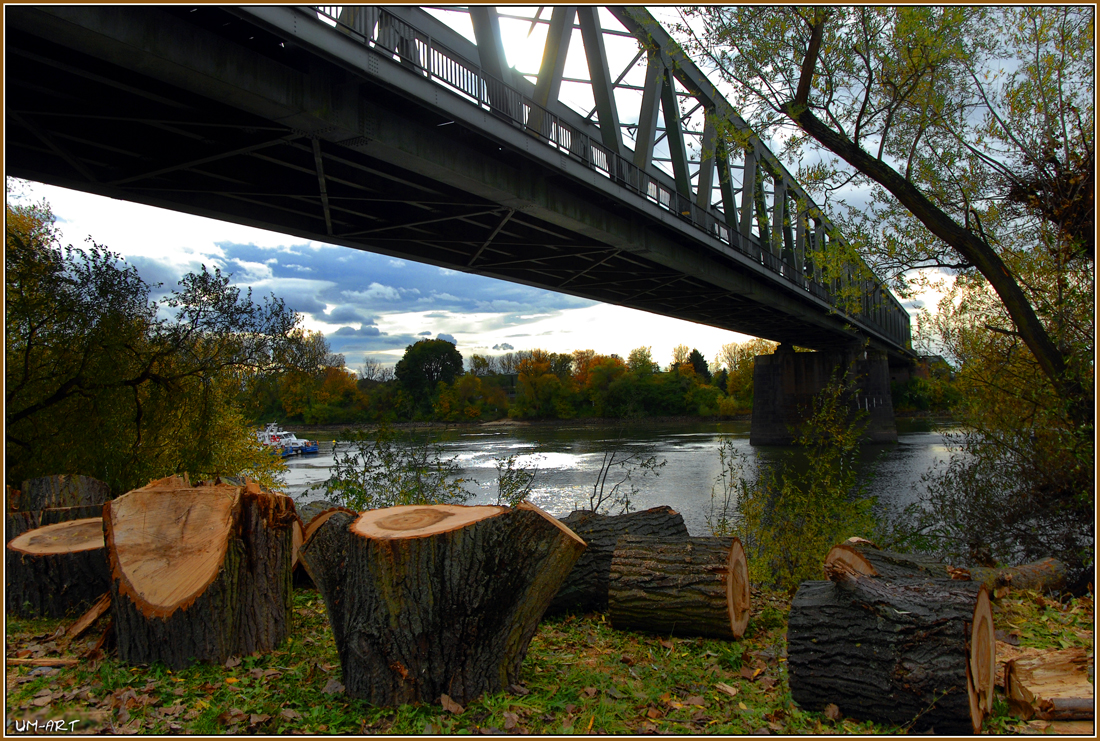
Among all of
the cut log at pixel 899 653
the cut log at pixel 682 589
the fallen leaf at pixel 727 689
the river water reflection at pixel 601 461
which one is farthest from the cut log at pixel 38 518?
the cut log at pixel 899 653

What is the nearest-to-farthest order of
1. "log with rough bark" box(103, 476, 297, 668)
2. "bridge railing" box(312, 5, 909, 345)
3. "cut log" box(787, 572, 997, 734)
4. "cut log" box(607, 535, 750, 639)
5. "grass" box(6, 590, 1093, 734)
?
"cut log" box(787, 572, 997, 734), "grass" box(6, 590, 1093, 734), "log with rough bark" box(103, 476, 297, 668), "cut log" box(607, 535, 750, 639), "bridge railing" box(312, 5, 909, 345)

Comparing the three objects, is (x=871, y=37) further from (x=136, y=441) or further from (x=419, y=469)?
(x=136, y=441)

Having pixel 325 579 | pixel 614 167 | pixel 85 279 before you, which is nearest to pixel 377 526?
pixel 325 579

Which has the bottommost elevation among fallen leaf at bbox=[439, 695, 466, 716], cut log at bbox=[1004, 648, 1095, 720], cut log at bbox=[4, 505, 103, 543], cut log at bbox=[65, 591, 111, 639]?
cut log at bbox=[1004, 648, 1095, 720]

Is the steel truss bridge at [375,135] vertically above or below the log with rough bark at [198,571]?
above

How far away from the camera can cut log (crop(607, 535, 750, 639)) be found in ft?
16.1

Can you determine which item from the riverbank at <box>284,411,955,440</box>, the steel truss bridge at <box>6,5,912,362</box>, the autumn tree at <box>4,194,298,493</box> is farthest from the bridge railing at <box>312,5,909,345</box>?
the riverbank at <box>284,411,955,440</box>

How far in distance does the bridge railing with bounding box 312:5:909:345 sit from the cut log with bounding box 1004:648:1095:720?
23.8 ft

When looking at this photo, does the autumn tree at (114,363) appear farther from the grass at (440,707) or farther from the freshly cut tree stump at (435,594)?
the freshly cut tree stump at (435,594)

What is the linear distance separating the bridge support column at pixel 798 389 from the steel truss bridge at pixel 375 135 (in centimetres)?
2490

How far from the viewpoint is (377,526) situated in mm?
3758

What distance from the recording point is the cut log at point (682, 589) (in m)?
4.90

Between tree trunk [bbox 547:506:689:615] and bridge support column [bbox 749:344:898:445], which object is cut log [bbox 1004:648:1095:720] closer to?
tree trunk [bbox 547:506:689:615]

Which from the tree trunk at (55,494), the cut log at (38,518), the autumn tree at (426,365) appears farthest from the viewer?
the autumn tree at (426,365)
